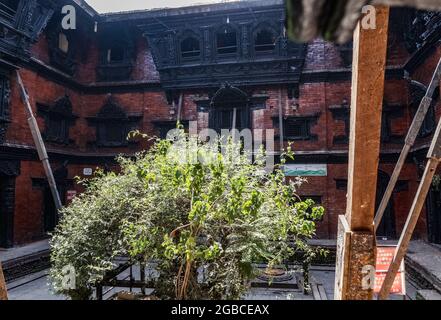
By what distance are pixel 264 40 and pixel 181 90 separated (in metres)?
4.20

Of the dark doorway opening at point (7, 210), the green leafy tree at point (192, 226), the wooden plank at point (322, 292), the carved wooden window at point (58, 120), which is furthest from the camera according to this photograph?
the carved wooden window at point (58, 120)

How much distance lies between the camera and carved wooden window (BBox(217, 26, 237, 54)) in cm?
1224

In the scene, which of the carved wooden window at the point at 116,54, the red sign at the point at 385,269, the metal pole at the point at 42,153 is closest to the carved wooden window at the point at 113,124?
the carved wooden window at the point at 116,54

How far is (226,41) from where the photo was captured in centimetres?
1259

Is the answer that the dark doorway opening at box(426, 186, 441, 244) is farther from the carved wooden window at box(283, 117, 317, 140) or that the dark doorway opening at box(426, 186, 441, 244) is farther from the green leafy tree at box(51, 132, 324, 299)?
the green leafy tree at box(51, 132, 324, 299)

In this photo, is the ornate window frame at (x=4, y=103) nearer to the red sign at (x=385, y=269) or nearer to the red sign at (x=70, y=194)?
the red sign at (x=70, y=194)

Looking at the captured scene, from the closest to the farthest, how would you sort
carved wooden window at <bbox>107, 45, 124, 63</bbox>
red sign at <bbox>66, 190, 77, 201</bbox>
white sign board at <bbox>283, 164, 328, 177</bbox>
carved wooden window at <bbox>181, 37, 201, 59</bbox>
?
1. white sign board at <bbox>283, 164, 328, 177</bbox>
2. red sign at <bbox>66, 190, 77, 201</bbox>
3. carved wooden window at <bbox>181, 37, 201, 59</bbox>
4. carved wooden window at <bbox>107, 45, 124, 63</bbox>

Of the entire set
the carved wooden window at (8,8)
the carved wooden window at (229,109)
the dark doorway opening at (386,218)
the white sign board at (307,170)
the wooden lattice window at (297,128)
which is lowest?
the dark doorway opening at (386,218)

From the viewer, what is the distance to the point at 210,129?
41.7 feet

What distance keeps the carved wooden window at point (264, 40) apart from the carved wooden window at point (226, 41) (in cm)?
97

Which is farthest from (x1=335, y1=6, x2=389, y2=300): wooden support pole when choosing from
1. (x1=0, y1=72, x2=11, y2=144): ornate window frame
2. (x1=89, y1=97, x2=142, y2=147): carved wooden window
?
(x1=89, y1=97, x2=142, y2=147): carved wooden window

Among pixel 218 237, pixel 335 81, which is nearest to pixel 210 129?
pixel 335 81

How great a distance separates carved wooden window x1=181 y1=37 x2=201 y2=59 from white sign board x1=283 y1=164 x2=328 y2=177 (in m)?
6.35

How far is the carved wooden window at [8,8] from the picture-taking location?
9.16 meters
